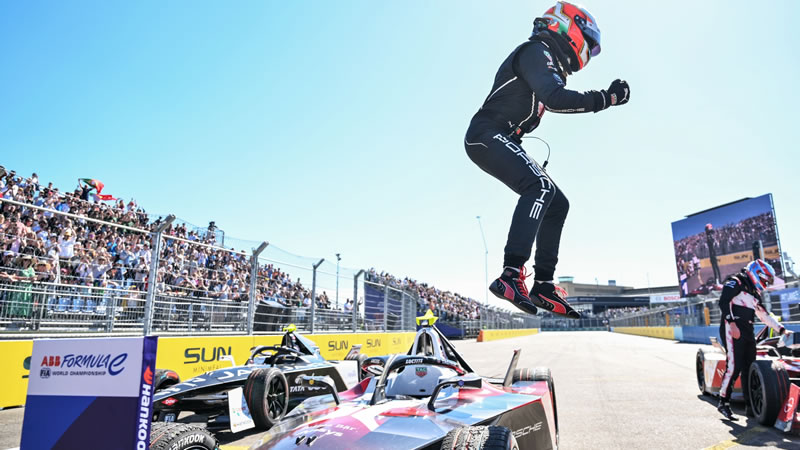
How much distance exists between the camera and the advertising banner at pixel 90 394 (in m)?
1.97

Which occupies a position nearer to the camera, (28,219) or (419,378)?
(419,378)

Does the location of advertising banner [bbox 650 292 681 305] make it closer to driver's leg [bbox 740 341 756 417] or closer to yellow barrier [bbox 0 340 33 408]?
driver's leg [bbox 740 341 756 417]

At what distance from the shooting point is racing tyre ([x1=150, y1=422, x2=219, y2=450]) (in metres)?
2.80

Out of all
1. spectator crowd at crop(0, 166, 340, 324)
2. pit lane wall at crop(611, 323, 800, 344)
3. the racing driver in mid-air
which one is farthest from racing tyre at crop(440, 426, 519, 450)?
pit lane wall at crop(611, 323, 800, 344)

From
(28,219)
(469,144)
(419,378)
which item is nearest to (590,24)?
(469,144)

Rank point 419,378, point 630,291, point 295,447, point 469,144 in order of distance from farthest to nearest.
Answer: point 630,291, point 419,378, point 295,447, point 469,144

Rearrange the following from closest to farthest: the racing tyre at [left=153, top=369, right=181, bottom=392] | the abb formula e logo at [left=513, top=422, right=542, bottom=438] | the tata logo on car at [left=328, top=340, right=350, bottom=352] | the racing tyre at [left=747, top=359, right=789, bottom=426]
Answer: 1. the abb formula e logo at [left=513, top=422, right=542, bottom=438]
2. the racing tyre at [left=747, top=359, right=789, bottom=426]
3. the racing tyre at [left=153, top=369, right=181, bottom=392]
4. the tata logo on car at [left=328, top=340, right=350, bottom=352]

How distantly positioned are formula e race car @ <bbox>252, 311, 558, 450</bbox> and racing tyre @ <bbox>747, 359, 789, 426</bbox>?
9.74 feet

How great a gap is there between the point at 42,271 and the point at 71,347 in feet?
23.2

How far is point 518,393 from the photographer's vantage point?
14.7 feet

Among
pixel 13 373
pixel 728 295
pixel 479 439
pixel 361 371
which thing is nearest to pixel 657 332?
pixel 728 295

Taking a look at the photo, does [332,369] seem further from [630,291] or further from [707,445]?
[630,291]

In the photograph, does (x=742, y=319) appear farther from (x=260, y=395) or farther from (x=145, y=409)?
(x=145, y=409)

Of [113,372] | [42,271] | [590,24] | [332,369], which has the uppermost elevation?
[590,24]
